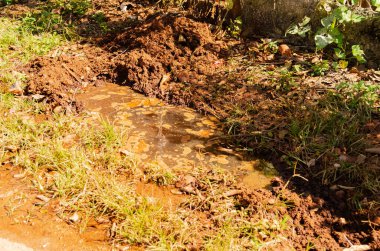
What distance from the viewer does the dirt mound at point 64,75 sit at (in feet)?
12.1

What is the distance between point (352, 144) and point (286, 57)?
58.7 inches

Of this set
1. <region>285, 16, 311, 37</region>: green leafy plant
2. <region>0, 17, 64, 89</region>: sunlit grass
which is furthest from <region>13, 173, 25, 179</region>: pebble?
<region>285, 16, 311, 37</region>: green leafy plant

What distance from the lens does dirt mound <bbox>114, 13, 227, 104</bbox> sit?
3.96 meters

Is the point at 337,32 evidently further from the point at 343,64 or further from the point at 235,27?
the point at 235,27

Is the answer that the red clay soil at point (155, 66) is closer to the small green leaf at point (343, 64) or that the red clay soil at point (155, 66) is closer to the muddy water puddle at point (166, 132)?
the muddy water puddle at point (166, 132)

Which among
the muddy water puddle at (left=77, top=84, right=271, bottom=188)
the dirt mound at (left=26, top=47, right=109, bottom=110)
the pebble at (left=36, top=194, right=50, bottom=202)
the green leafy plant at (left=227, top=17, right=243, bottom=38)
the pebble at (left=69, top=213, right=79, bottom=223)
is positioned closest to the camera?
the pebble at (left=69, top=213, right=79, bottom=223)

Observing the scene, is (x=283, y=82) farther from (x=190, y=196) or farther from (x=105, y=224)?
(x=105, y=224)

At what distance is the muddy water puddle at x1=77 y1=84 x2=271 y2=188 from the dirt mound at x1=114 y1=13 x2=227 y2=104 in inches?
6.2

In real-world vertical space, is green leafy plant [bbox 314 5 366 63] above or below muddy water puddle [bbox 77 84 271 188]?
above

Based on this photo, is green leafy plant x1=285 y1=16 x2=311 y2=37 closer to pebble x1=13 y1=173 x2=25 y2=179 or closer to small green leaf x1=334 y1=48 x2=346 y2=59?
small green leaf x1=334 y1=48 x2=346 y2=59

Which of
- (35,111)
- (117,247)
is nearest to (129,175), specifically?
(117,247)

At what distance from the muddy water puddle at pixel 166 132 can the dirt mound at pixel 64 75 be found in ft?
0.50

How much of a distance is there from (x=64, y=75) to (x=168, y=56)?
1136 millimetres

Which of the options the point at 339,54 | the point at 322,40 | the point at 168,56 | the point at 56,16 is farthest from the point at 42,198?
the point at 56,16
